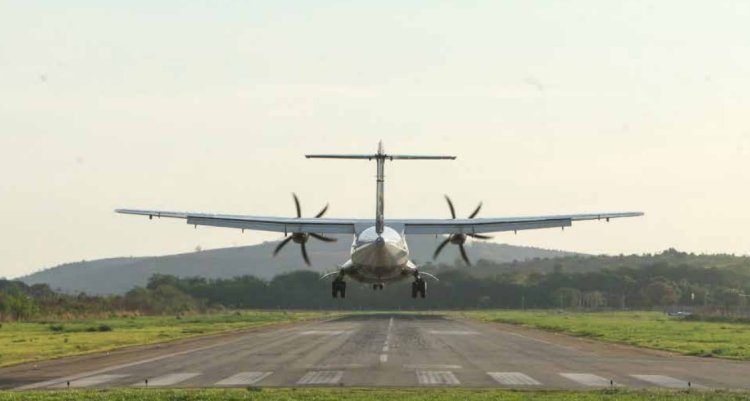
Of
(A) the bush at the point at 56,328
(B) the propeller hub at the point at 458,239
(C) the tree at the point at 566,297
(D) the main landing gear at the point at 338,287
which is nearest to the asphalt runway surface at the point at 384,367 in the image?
(D) the main landing gear at the point at 338,287

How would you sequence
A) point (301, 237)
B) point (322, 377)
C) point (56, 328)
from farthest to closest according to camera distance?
point (56, 328)
point (301, 237)
point (322, 377)

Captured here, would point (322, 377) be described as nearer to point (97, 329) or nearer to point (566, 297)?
point (97, 329)

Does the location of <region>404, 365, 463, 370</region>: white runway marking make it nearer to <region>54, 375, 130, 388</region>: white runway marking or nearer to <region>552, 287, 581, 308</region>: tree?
<region>54, 375, 130, 388</region>: white runway marking

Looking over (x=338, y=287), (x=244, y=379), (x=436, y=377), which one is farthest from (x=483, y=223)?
(x=244, y=379)

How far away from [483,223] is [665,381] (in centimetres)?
1672

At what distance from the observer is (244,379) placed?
4450 centimetres

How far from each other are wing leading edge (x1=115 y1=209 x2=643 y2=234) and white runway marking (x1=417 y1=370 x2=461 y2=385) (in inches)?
410

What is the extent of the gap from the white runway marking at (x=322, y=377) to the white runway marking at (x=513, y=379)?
668 centimetres

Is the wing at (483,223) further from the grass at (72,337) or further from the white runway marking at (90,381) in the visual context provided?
the grass at (72,337)

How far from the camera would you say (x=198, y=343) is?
7831cm

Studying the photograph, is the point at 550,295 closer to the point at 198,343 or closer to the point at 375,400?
the point at 198,343

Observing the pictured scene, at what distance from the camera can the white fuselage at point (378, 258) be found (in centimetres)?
4997

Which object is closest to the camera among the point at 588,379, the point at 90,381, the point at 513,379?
the point at 90,381

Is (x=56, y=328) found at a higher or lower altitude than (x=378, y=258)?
lower
